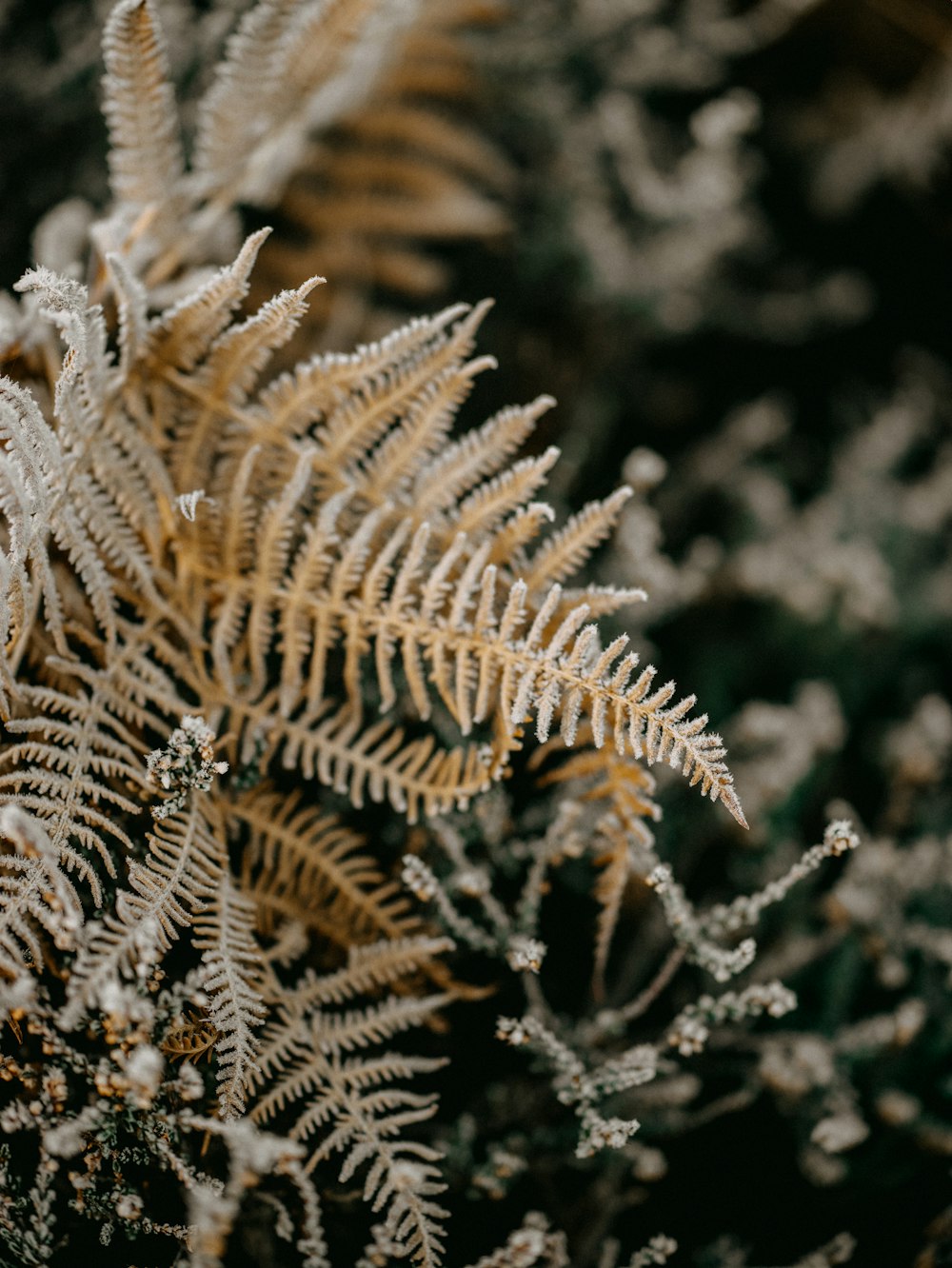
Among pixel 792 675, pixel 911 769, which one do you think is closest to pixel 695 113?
pixel 792 675

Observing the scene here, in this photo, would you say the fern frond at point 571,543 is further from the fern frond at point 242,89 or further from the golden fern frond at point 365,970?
the fern frond at point 242,89

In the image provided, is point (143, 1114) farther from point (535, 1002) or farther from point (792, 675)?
point (792, 675)

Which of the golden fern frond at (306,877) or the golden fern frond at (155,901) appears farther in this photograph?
the golden fern frond at (306,877)

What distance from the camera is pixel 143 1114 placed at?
0.78 m

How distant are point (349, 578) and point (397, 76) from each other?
3.44 ft

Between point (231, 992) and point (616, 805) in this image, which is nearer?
point (231, 992)

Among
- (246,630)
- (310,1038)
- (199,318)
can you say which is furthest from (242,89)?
(310,1038)

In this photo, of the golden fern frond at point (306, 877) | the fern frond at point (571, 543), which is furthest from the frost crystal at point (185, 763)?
the fern frond at point (571, 543)

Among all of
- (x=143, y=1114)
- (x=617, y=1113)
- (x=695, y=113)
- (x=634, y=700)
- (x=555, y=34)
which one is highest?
(x=695, y=113)

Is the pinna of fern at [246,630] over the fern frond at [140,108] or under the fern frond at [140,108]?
under

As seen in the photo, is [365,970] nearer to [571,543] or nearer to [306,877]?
[306,877]

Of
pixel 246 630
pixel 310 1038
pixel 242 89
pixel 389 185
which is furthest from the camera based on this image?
pixel 389 185

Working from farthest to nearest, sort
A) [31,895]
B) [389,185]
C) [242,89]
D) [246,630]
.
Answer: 1. [389,185]
2. [242,89]
3. [246,630]
4. [31,895]

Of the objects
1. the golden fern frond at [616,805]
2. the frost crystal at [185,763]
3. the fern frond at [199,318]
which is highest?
the fern frond at [199,318]
